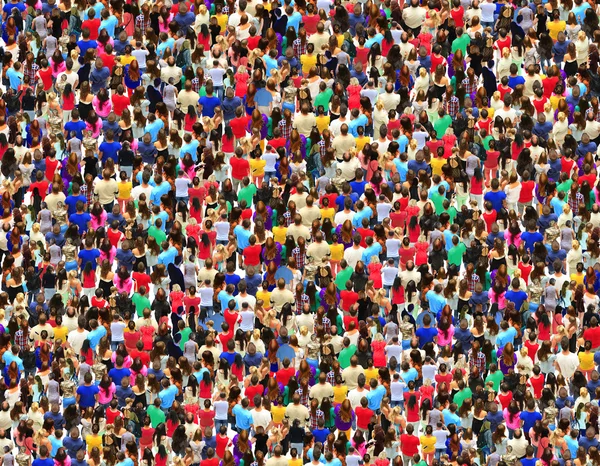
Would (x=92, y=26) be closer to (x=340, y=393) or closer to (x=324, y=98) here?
(x=324, y=98)

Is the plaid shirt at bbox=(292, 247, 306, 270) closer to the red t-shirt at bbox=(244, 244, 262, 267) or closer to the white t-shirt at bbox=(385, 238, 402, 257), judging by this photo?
the red t-shirt at bbox=(244, 244, 262, 267)

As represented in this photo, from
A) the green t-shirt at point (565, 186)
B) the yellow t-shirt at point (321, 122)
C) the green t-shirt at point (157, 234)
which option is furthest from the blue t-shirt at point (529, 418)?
the yellow t-shirt at point (321, 122)

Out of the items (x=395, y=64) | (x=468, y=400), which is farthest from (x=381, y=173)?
(x=468, y=400)

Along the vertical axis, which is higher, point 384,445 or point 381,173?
point 381,173

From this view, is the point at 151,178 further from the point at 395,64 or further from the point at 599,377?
the point at 599,377

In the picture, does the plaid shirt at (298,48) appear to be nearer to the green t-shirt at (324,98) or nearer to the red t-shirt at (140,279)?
the green t-shirt at (324,98)

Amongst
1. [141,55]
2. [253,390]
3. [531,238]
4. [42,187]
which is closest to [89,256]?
[42,187]
